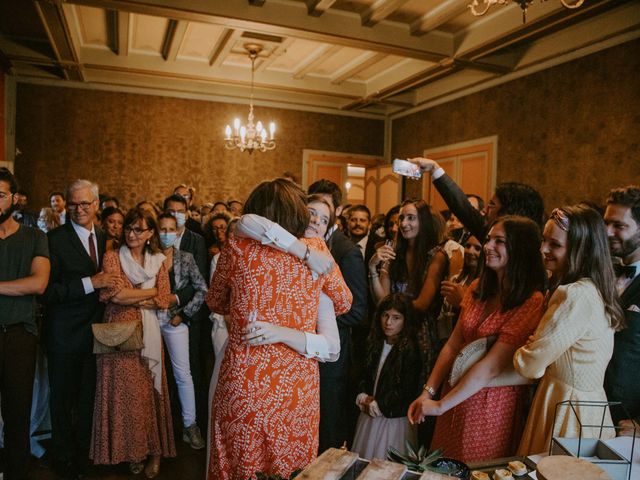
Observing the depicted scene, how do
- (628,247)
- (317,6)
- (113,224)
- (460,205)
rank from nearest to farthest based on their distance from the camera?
(628,247) → (460,205) → (113,224) → (317,6)

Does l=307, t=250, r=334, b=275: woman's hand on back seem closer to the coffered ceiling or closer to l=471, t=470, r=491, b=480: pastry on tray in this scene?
l=471, t=470, r=491, b=480: pastry on tray

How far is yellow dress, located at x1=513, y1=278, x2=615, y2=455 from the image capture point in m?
1.70

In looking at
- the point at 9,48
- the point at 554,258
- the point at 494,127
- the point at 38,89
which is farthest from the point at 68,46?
the point at 554,258

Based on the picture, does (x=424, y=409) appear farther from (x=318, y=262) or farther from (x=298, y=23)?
(x=298, y=23)

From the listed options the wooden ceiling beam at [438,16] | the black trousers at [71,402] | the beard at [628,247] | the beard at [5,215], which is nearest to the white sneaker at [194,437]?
the black trousers at [71,402]

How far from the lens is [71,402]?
9.83ft

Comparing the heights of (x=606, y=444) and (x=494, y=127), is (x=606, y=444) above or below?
below

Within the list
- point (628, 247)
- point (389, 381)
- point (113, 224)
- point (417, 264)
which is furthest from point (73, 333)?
point (628, 247)

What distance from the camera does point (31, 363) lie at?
2.71 m

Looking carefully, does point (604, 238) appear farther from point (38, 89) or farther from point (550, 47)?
point (38, 89)

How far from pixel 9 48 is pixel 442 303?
7070mm

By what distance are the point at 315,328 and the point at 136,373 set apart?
1652 mm

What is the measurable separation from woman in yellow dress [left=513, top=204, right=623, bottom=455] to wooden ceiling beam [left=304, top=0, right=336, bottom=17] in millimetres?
4723

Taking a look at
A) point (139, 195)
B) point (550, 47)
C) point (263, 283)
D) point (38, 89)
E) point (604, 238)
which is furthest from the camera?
point (139, 195)
